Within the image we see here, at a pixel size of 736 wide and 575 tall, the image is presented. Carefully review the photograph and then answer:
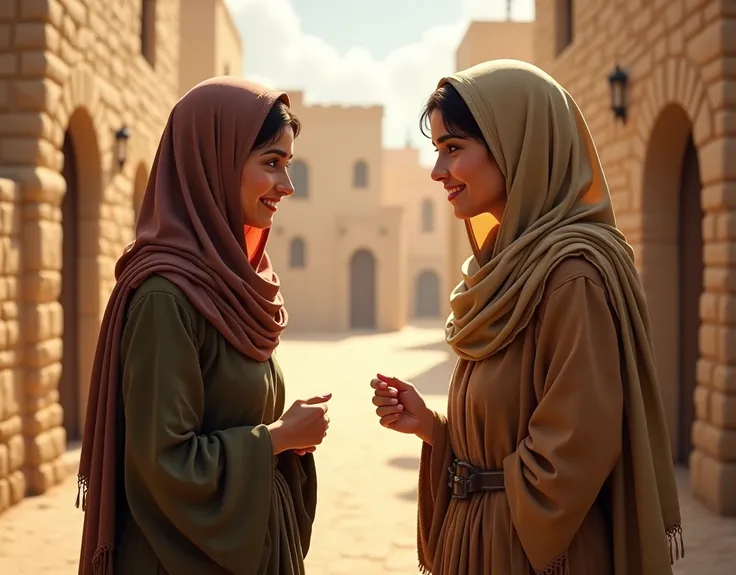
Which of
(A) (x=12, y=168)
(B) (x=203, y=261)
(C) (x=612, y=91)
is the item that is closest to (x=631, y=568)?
(B) (x=203, y=261)

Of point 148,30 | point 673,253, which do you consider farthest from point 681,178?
point 148,30

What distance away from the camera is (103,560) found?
199cm

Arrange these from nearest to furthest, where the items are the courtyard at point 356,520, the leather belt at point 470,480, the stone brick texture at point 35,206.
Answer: the leather belt at point 470,480 → the courtyard at point 356,520 → the stone brick texture at point 35,206

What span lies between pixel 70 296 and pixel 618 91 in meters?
5.56

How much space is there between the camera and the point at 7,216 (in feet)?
17.1

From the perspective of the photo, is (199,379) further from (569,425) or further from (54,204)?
(54,204)

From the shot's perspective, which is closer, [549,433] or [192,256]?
[549,433]

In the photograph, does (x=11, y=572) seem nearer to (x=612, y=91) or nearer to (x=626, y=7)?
(x=612, y=91)

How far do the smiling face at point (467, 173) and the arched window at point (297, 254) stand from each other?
22687mm

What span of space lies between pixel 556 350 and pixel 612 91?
18.2ft

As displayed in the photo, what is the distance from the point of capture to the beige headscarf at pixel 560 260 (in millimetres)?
1931

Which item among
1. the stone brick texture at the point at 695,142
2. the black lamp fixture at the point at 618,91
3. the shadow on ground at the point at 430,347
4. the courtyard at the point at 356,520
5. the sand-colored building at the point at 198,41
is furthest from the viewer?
the shadow on ground at the point at 430,347

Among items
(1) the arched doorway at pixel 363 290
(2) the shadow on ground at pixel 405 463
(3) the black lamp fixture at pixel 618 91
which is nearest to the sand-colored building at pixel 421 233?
(1) the arched doorway at pixel 363 290

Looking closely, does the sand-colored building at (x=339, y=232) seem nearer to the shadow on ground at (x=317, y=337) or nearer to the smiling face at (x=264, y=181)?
the shadow on ground at (x=317, y=337)
